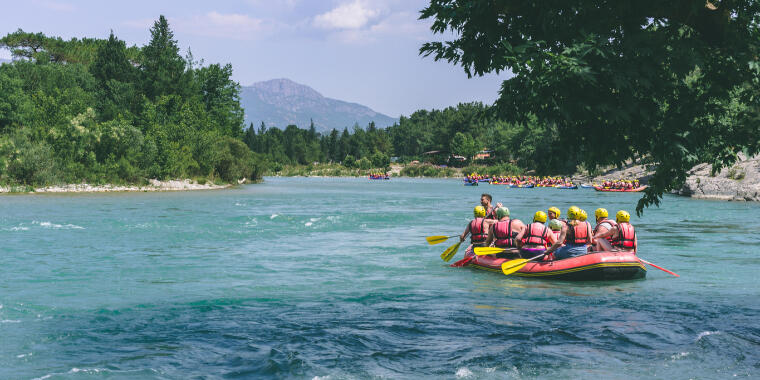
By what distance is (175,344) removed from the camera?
917 centimetres

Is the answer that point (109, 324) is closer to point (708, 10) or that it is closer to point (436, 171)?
point (708, 10)

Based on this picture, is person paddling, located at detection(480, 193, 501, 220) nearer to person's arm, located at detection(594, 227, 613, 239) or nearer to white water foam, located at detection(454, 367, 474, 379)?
person's arm, located at detection(594, 227, 613, 239)

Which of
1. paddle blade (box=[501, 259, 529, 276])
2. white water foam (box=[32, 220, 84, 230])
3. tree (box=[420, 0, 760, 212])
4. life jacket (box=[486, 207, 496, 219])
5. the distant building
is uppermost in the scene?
the distant building

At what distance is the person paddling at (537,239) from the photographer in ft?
48.6

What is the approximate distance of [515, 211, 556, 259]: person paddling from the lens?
14828mm

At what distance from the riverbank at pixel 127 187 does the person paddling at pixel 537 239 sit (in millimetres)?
44078

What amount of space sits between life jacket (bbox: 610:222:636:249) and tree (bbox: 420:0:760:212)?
6.48 metres

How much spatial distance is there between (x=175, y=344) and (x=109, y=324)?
2071 millimetres

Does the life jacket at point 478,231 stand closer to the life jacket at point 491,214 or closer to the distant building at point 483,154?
the life jacket at point 491,214

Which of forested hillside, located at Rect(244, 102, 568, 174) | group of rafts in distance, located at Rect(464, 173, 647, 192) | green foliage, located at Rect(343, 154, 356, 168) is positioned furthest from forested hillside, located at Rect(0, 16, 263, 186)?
green foliage, located at Rect(343, 154, 356, 168)

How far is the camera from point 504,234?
15562 mm

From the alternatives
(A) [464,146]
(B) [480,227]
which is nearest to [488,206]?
(B) [480,227]

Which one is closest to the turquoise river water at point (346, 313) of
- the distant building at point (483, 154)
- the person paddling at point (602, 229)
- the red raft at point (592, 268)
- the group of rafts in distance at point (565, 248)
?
the red raft at point (592, 268)

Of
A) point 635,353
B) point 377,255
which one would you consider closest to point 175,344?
point 635,353
